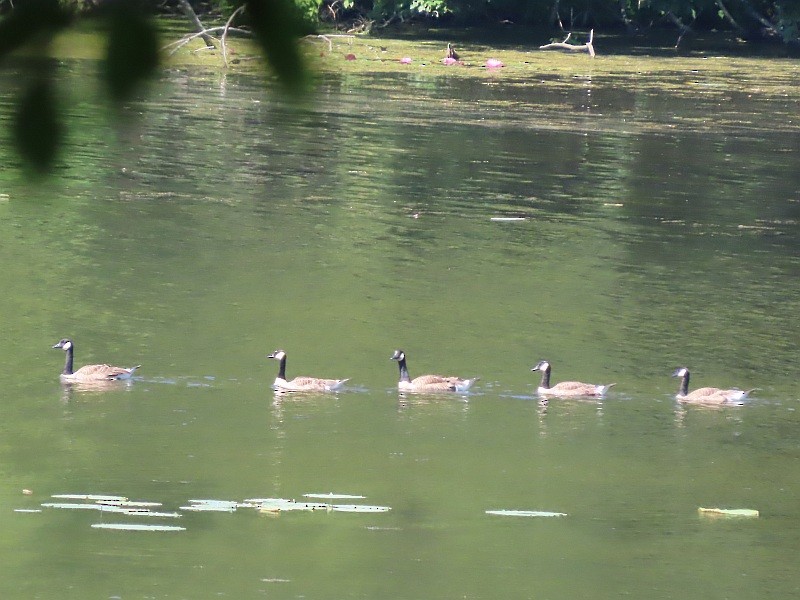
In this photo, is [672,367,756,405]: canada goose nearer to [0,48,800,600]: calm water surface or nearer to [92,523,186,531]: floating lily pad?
[0,48,800,600]: calm water surface

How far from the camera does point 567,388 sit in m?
9.84

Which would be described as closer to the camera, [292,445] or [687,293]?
[292,445]

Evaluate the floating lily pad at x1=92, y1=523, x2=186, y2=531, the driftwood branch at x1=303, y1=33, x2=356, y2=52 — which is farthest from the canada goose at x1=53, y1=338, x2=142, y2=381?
the driftwood branch at x1=303, y1=33, x2=356, y2=52

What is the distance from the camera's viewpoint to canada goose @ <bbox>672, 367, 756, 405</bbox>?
9750mm

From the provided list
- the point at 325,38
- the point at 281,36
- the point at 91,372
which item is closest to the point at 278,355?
the point at 91,372

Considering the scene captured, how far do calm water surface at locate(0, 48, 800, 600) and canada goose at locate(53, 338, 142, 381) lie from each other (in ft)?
0.43

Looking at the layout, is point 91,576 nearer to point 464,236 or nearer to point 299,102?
point 299,102

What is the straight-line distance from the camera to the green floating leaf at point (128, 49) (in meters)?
1.55

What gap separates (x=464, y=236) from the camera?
49.4 feet

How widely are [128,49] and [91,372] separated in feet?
27.0

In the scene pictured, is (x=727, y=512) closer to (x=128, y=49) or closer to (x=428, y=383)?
(x=428, y=383)

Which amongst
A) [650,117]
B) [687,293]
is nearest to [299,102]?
[687,293]

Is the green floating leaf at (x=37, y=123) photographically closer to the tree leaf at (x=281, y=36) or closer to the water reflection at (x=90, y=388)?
the tree leaf at (x=281, y=36)

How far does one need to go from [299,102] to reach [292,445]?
23.5 feet
